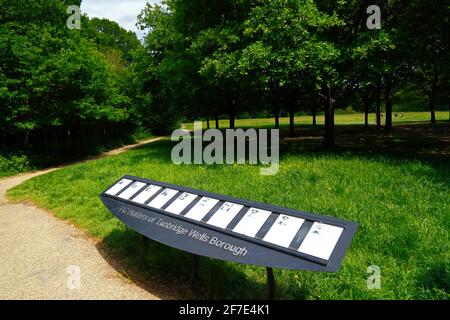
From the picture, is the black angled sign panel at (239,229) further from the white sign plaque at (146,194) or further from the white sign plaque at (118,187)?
the white sign plaque at (118,187)

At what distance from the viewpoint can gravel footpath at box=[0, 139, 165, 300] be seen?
15.8 feet

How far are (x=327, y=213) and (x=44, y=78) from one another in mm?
16578

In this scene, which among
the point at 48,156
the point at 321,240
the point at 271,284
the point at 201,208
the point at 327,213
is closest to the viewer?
the point at 321,240

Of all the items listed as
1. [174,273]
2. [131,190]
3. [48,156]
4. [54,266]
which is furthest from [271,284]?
[48,156]

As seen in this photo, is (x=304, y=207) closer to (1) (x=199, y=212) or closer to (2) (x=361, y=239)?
(2) (x=361, y=239)

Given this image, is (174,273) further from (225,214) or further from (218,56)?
(218,56)

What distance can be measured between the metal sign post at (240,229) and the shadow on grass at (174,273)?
436 millimetres

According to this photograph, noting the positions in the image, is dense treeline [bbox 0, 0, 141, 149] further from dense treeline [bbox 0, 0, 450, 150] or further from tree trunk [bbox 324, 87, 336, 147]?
tree trunk [bbox 324, 87, 336, 147]

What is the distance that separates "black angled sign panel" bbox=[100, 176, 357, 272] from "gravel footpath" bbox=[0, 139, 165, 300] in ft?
3.28

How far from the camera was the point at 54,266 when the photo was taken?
574 centimetres

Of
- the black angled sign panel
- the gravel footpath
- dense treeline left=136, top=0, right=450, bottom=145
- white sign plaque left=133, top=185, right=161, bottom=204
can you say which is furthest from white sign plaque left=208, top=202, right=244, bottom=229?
dense treeline left=136, top=0, right=450, bottom=145

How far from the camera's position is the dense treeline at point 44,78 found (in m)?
17.2

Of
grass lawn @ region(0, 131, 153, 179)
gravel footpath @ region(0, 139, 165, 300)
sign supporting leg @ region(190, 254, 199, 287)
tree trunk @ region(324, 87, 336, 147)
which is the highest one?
tree trunk @ region(324, 87, 336, 147)

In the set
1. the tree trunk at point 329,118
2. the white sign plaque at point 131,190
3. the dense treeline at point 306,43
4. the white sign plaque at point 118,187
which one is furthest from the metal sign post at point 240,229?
the tree trunk at point 329,118
